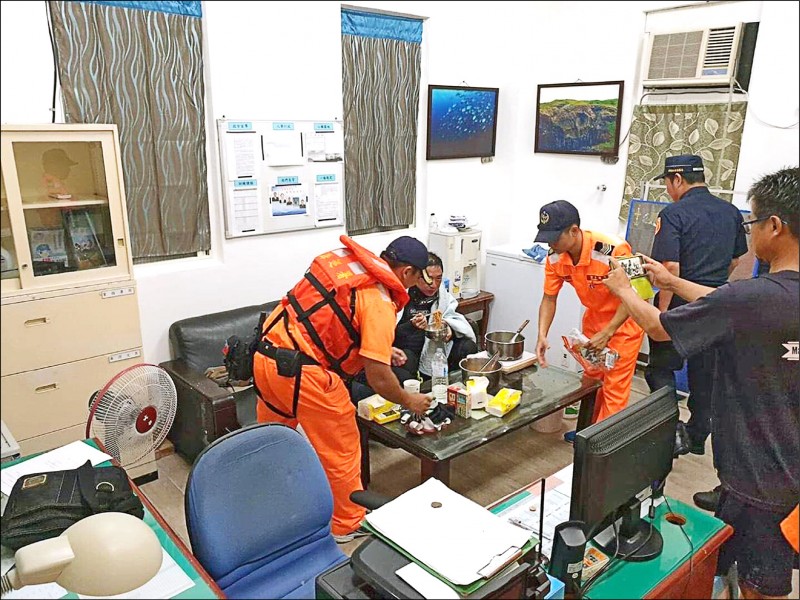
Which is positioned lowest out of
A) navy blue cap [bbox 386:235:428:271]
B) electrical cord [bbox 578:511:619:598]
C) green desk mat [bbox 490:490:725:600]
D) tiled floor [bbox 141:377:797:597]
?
tiled floor [bbox 141:377:797:597]

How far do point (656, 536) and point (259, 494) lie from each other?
3.30 ft

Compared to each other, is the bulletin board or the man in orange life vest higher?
the bulletin board

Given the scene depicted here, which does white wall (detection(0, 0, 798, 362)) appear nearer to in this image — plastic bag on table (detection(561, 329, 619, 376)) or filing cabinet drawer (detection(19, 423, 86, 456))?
filing cabinet drawer (detection(19, 423, 86, 456))

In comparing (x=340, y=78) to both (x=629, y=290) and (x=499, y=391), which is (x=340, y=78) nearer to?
(x=499, y=391)

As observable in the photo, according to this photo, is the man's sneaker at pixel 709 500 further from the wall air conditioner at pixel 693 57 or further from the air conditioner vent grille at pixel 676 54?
the air conditioner vent grille at pixel 676 54

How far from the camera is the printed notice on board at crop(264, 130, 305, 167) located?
3055 millimetres

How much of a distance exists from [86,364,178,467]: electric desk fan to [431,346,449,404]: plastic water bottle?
1062 mm

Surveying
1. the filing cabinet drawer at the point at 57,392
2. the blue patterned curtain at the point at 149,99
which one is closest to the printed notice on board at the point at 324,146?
the blue patterned curtain at the point at 149,99

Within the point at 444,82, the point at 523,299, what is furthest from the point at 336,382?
the point at 444,82

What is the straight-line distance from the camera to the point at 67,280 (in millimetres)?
2377

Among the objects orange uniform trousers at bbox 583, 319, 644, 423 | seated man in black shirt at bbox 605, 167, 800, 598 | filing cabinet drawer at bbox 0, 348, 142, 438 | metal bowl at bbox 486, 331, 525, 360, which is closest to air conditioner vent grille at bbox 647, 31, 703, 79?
orange uniform trousers at bbox 583, 319, 644, 423

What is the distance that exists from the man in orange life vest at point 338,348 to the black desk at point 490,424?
0.13m

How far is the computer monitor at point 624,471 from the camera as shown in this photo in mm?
1155

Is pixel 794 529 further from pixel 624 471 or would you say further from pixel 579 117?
pixel 579 117
